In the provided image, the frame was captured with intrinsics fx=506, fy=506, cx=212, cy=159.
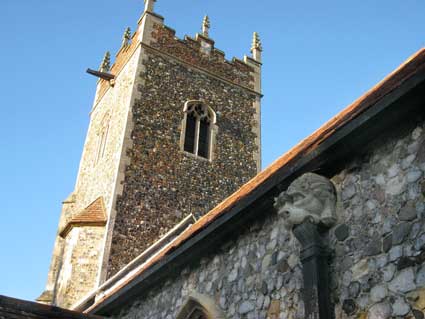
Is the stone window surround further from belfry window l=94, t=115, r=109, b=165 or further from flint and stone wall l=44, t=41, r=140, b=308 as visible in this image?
belfry window l=94, t=115, r=109, b=165

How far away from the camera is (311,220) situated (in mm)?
4445

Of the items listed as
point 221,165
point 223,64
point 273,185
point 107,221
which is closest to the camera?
point 273,185

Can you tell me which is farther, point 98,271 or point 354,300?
point 98,271

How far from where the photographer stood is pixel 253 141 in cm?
1642

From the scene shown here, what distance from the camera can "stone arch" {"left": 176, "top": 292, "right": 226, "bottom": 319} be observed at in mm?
5598

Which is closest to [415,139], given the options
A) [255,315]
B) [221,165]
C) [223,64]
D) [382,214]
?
[382,214]

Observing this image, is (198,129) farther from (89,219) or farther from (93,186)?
(89,219)

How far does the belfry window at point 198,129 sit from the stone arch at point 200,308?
881 centimetres

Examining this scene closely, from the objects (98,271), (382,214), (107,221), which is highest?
(107,221)

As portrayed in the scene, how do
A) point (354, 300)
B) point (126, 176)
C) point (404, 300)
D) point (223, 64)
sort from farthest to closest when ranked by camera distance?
point (223, 64)
point (126, 176)
point (354, 300)
point (404, 300)

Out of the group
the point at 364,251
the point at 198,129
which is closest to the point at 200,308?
the point at 364,251

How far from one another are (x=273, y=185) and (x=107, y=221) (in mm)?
7913

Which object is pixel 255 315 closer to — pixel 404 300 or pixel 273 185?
pixel 273 185

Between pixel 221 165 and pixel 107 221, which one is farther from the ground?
pixel 221 165
